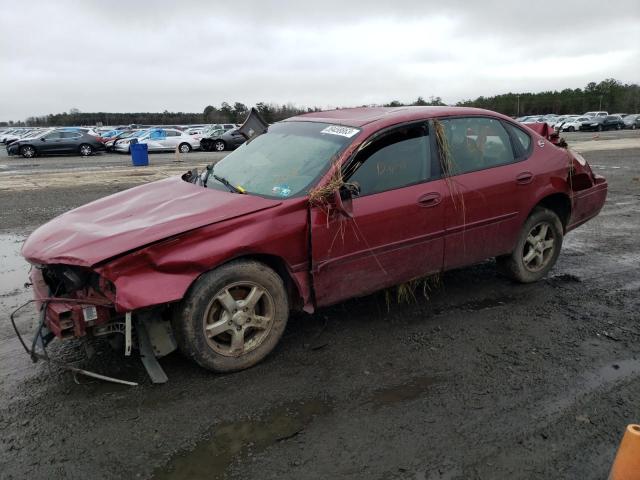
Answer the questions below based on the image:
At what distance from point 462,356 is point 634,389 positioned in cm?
108

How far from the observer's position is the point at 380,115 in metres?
4.29

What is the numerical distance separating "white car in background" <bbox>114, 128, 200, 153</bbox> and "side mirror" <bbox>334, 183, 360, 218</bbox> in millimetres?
26955

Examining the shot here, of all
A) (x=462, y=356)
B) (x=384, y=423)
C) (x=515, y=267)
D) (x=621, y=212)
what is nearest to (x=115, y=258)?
(x=384, y=423)

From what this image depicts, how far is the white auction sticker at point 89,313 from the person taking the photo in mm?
3062

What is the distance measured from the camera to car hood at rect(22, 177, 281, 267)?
3086 mm

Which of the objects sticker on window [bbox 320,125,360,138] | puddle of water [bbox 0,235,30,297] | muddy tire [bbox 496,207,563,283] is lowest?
puddle of water [bbox 0,235,30,297]

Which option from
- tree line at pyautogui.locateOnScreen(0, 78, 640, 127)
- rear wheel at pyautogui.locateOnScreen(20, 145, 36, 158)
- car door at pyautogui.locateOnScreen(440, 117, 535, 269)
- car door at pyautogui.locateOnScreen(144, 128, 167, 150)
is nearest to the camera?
car door at pyautogui.locateOnScreen(440, 117, 535, 269)

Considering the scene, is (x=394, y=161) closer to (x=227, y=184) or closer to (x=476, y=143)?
(x=476, y=143)

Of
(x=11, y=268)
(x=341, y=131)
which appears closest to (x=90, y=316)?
(x=341, y=131)

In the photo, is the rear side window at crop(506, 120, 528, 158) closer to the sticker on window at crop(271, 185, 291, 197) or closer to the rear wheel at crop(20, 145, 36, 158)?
the sticker on window at crop(271, 185, 291, 197)

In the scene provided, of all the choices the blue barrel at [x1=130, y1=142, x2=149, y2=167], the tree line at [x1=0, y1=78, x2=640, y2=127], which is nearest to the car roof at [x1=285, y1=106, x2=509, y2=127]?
the blue barrel at [x1=130, y1=142, x2=149, y2=167]

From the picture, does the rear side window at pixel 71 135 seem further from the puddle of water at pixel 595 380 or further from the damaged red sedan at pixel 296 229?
the puddle of water at pixel 595 380

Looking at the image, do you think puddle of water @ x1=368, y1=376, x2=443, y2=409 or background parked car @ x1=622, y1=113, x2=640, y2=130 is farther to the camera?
background parked car @ x1=622, y1=113, x2=640, y2=130

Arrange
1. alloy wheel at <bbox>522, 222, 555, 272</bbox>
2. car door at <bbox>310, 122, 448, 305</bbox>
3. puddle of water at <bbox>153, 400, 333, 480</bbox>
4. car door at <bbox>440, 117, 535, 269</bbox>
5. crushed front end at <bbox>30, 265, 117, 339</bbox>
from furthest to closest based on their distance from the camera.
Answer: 1. alloy wheel at <bbox>522, 222, 555, 272</bbox>
2. car door at <bbox>440, 117, 535, 269</bbox>
3. car door at <bbox>310, 122, 448, 305</bbox>
4. crushed front end at <bbox>30, 265, 117, 339</bbox>
5. puddle of water at <bbox>153, 400, 333, 480</bbox>
